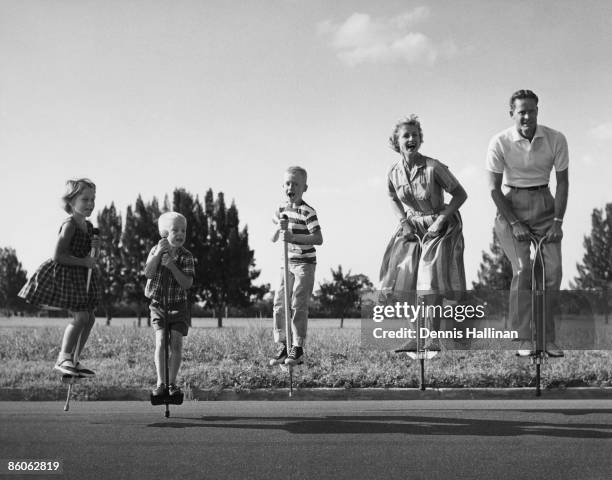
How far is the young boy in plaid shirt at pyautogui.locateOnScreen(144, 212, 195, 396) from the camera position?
6.55 meters

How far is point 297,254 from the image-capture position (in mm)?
7703

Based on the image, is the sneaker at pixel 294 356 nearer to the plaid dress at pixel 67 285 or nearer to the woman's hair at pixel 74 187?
the plaid dress at pixel 67 285

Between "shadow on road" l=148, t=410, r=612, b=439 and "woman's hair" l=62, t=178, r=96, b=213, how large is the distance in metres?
2.48

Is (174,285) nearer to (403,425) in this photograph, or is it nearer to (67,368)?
(67,368)

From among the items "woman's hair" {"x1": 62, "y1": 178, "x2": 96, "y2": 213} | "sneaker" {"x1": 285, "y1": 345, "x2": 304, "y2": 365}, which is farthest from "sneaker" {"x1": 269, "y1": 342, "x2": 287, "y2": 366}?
"woman's hair" {"x1": 62, "y1": 178, "x2": 96, "y2": 213}

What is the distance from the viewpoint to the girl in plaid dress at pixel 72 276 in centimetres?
706

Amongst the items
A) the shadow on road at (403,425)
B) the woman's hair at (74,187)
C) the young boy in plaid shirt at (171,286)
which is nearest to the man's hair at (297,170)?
the young boy in plaid shirt at (171,286)

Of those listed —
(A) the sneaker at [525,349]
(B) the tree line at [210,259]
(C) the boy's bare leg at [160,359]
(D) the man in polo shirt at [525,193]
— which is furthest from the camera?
(B) the tree line at [210,259]

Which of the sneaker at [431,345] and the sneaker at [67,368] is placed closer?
the sneaker at [67,368]

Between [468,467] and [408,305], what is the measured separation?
2.65 metres

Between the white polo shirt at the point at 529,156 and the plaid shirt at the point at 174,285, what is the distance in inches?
134

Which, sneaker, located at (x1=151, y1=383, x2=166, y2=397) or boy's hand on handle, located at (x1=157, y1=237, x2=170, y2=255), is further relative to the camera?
boy's hand on handle, located at (x1=157, y1=237, x2=170, y2=255)

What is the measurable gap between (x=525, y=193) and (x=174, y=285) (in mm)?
3860

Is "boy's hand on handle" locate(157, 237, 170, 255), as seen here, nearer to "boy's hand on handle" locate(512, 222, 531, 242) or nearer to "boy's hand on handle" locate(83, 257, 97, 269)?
"boy's hand on handle" locate(83, 257, 97, 269)
